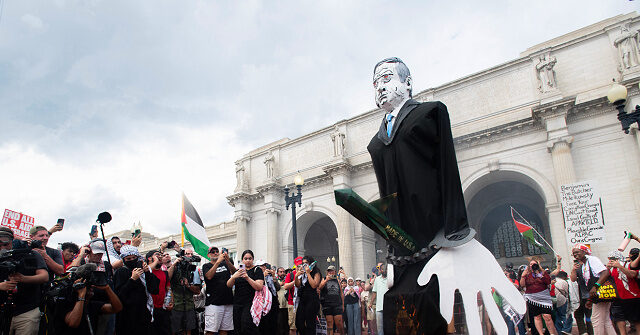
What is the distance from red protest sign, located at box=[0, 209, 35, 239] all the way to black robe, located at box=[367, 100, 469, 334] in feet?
43.6

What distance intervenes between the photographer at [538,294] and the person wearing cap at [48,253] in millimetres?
8958

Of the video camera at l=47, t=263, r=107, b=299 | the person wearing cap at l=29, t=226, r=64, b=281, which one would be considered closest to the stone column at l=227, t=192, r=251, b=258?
the person wearing cap at l=29, t=226, r=64, b=281

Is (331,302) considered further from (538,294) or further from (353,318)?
(538,294)

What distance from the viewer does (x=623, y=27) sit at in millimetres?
20406

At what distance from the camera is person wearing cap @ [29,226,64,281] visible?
228 inches

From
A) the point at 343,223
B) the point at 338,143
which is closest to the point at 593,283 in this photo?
the point at 343,223

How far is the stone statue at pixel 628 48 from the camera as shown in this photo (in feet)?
63.9

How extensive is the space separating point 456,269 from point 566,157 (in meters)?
21.2

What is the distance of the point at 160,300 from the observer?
727 cm

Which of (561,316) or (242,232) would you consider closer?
(561,316)

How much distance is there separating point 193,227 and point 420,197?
10960mm

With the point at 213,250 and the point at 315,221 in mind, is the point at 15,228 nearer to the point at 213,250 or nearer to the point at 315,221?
the point at 213,250

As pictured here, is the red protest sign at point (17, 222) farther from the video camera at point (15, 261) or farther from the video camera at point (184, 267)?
the video camera at point (15, 261)

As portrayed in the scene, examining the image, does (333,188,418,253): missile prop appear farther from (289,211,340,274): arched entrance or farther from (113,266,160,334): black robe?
(289,211,340,274): arched entrance
